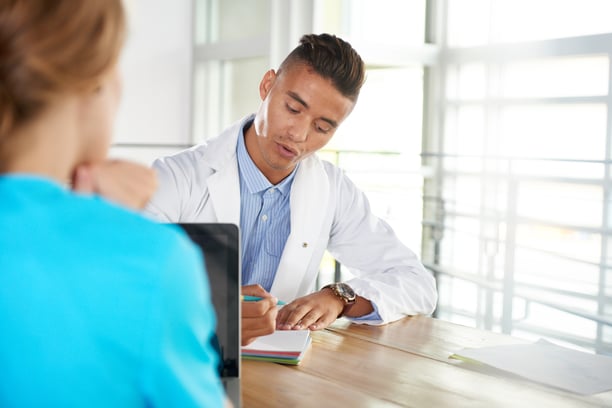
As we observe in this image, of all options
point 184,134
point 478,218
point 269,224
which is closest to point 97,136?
point 269,224

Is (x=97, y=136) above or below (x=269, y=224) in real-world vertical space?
above

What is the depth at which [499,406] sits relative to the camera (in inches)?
42.7

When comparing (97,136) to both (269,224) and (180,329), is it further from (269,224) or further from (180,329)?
(269,224)

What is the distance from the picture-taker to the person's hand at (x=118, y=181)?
0.65 m

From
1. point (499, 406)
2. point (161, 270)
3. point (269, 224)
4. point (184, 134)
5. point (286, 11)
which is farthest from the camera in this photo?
point (184, 134)

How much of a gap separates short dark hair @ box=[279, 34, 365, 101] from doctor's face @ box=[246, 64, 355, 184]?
18 millimetres

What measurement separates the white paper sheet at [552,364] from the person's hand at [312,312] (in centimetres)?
33

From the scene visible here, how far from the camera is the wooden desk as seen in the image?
1.10m

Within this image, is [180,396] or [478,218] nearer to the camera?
[180,396]

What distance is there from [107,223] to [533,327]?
12.9ft

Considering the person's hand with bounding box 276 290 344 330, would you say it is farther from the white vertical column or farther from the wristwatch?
the white vertical column

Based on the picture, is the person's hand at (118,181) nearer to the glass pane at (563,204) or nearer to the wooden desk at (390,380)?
the wooden desk at (390,380)

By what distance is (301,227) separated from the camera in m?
1.89

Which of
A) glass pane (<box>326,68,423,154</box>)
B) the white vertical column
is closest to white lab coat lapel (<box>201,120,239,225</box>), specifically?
the white vertical column
